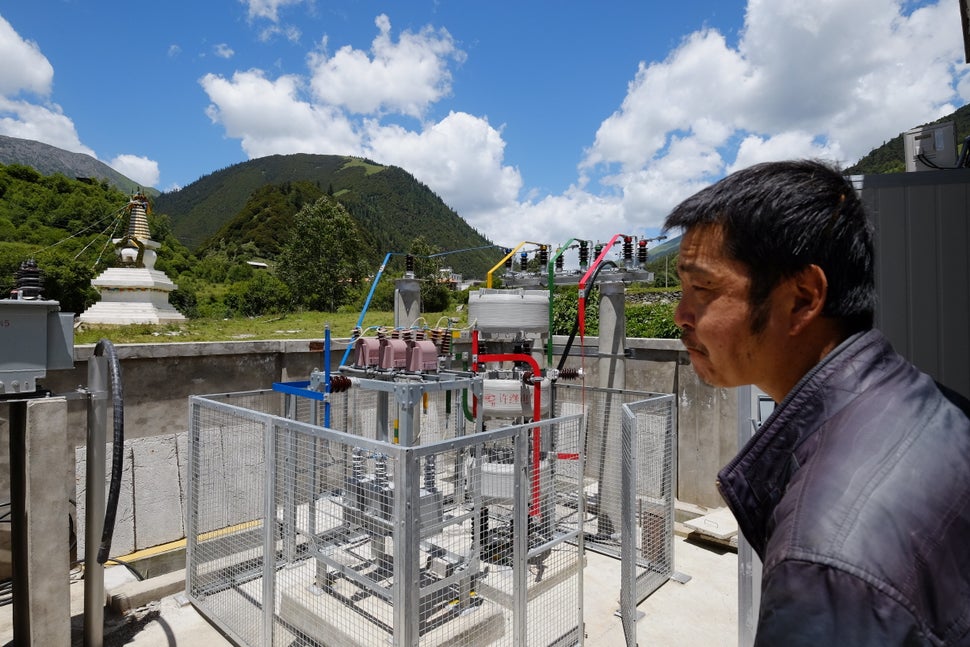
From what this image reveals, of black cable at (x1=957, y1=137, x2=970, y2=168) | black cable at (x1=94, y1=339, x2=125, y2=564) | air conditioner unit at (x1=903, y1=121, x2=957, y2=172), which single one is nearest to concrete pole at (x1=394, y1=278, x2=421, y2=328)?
black cable at (x1=94, y1=339, x2=125, y2=564)

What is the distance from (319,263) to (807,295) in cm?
3706

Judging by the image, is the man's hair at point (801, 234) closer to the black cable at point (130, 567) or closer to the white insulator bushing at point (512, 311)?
the white insulator bushing at point (512, 311)

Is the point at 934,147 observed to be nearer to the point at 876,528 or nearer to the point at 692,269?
the point at 692,269

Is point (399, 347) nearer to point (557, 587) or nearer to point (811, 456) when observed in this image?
point (557, 587)

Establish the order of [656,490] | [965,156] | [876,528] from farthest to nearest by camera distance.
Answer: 1. [656,490]
2. [965,156]
3. [876,528]

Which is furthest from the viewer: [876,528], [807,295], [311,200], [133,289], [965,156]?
[311,200]

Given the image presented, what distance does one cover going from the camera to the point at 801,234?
837 mm

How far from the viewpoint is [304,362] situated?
6281 mm

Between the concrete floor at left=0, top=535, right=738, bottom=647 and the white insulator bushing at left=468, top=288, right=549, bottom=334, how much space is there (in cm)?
236

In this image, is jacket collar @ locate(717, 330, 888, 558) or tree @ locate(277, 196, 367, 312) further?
tree @ locate(277, 196, 367, 312)

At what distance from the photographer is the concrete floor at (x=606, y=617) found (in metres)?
4.25

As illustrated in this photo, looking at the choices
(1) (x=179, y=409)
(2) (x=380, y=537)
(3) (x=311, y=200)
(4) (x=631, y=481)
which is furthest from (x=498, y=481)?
(3) (x=311, y=200)

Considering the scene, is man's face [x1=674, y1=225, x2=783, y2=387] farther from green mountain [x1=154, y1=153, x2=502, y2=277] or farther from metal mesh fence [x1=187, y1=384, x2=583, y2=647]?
green mountain [x1=154, y1=153, x2=502, y2=277]

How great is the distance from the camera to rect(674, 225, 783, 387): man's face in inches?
34.9
